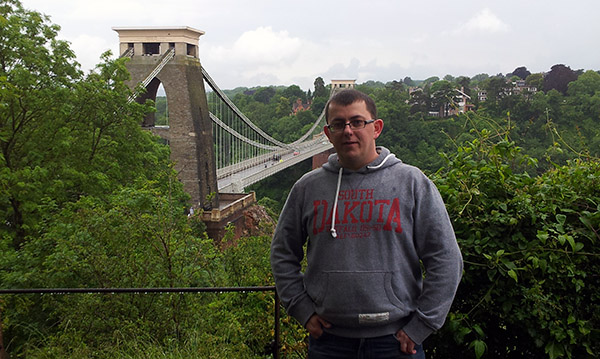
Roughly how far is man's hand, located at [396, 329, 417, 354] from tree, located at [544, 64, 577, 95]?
135 feet

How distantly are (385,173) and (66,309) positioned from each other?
2993mm

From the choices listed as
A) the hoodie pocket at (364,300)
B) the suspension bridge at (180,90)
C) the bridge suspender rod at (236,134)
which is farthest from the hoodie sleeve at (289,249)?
the bridge suspender rod at (236,134)

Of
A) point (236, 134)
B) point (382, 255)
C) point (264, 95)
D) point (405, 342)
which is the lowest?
point (264, 95)

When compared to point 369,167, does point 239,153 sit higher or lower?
lower

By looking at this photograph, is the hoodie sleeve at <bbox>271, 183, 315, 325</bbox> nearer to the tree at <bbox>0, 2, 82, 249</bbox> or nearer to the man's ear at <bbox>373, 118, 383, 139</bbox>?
the man's ear at <bbox>373, 118, 383, 139</bbox>

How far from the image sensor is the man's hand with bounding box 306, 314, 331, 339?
57.2 inches

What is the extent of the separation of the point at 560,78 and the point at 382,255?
42.8 meters

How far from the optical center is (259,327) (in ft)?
9.23

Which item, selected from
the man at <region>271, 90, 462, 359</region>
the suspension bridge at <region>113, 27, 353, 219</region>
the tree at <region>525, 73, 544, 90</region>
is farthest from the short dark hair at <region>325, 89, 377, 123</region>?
the tree at <region>525, 73, 544, 90</region>

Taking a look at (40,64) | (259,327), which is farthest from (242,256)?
(40,64)

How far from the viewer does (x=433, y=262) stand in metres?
1.38

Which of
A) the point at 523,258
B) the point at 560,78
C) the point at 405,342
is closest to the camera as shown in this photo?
the point at 405,342

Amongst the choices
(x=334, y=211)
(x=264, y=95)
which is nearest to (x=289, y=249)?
Result: (x=334, y=211)

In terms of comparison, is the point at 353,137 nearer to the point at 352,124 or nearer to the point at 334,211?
the point at 352,124
